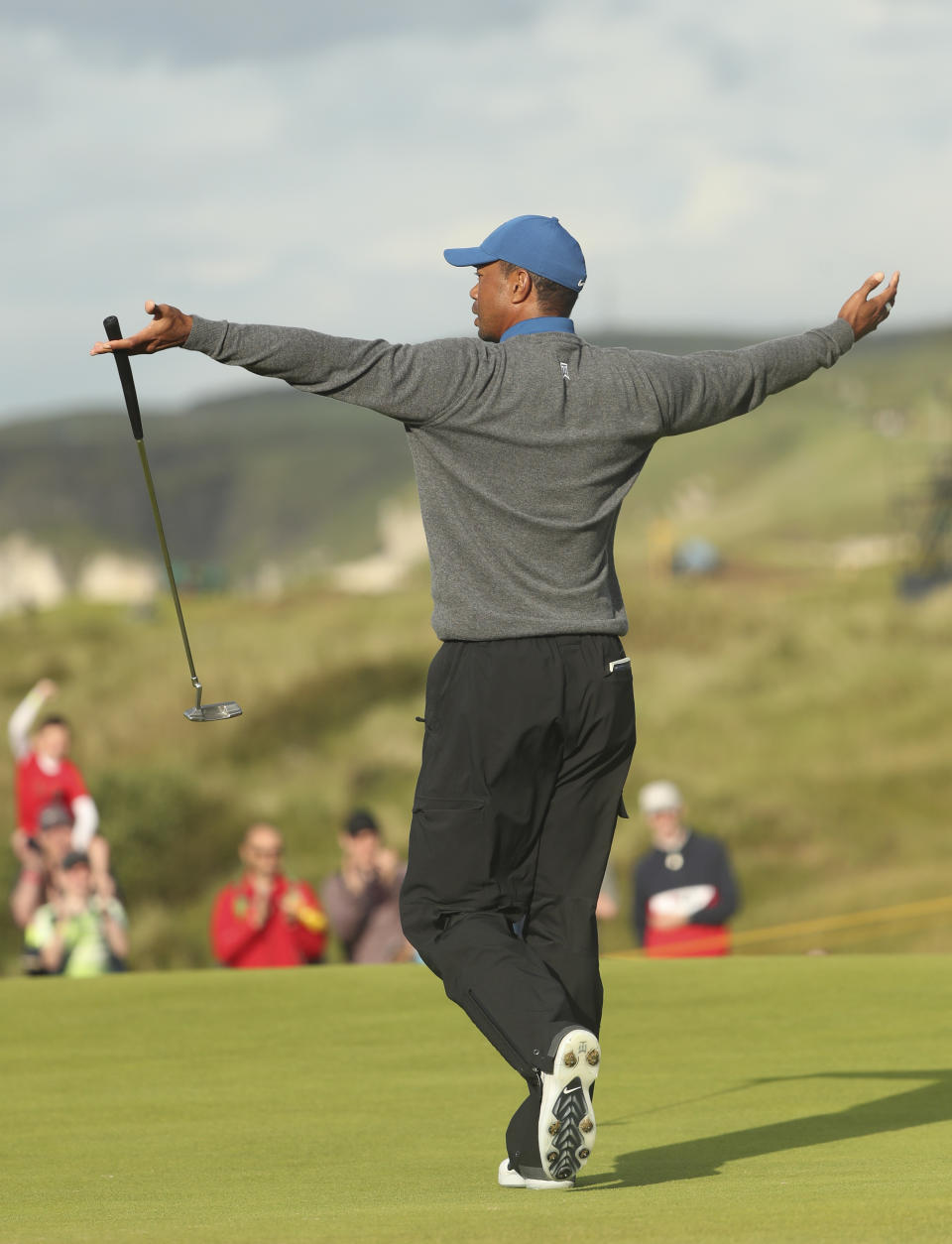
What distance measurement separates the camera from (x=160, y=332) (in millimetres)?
4047

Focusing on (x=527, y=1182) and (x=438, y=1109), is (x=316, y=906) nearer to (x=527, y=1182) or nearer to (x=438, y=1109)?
(x=438, y=1109)

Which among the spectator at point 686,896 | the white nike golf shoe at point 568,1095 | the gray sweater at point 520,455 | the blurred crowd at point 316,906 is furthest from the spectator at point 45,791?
the white nike golf shoe at point 568,1095

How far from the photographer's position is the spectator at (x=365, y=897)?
1146cm

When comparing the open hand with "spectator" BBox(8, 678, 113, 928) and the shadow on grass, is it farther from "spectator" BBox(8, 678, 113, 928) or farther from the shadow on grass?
"spectator" BBox(8, 678, 113, 928)

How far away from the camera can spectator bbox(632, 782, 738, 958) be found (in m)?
10.9

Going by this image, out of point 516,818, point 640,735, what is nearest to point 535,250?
point 516,818

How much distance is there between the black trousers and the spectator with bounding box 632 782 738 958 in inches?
256

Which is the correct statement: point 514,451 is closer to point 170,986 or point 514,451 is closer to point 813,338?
point 813,338

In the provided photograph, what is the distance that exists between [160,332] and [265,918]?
7255mm

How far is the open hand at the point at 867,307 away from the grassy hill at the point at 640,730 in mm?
24530

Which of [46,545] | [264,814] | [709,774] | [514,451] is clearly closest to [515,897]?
[514,451]

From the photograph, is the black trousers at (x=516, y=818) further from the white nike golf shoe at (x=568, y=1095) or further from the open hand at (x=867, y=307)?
the open hand at (x=867, y=307)

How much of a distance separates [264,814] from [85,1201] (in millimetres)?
41240

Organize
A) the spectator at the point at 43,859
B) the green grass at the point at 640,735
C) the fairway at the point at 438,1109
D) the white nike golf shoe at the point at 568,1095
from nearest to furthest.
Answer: the fairway at the point at 438,1109
the white nike golf shoe at the point at 568,1095
the spectator at the point at 43,859
the green grass at the point at 640,735
